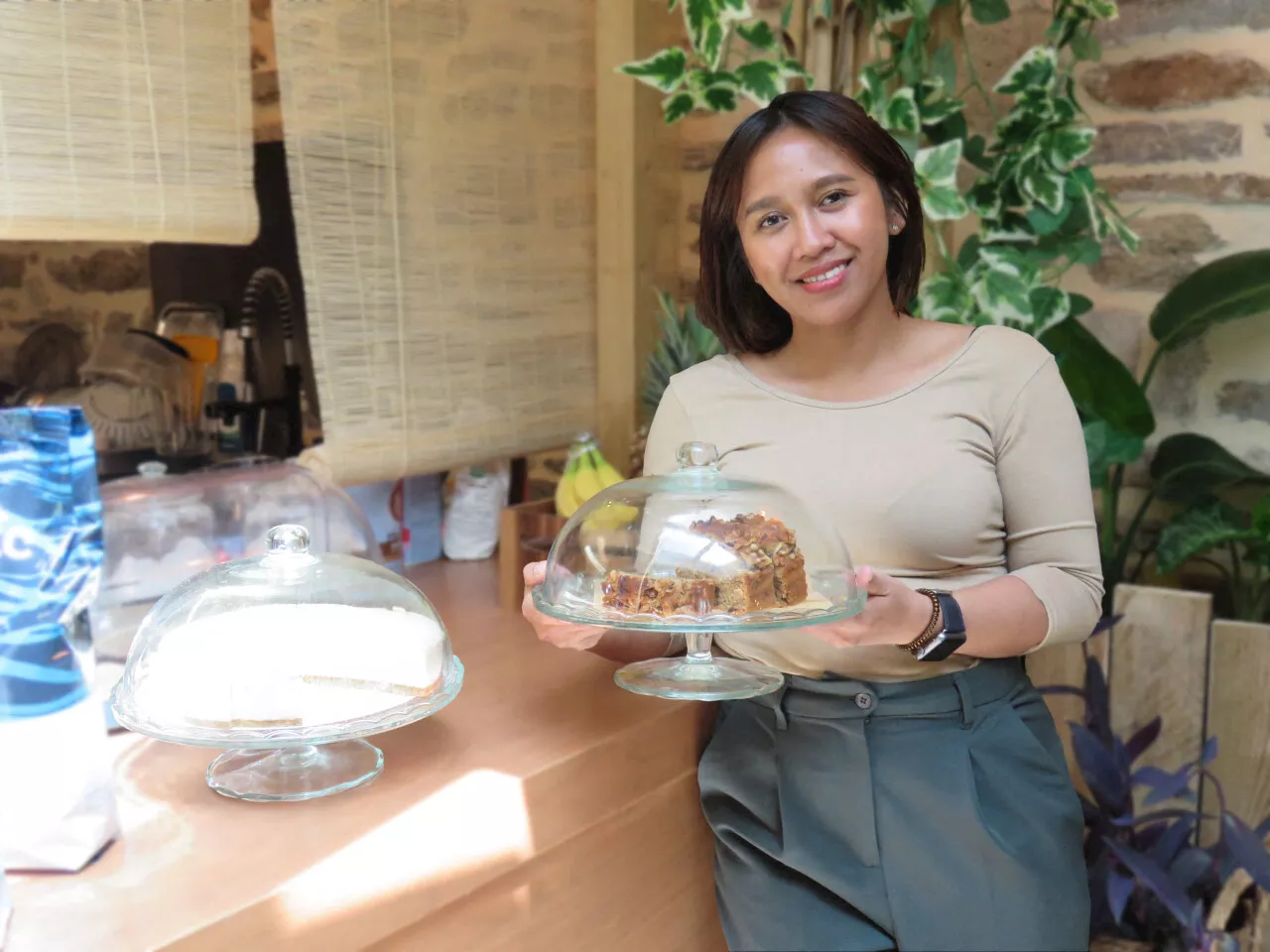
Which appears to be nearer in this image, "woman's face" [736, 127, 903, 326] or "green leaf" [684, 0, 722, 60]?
"woman's face" [736, 127, 903, 326]

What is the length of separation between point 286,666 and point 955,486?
71 cm

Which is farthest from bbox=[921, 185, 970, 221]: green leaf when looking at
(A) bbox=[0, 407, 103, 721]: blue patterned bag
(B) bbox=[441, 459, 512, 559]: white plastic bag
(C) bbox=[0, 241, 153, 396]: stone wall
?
(C) bbox=[0, 241, 153, 396]: stone wall

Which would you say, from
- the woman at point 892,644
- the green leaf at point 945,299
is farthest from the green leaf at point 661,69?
the green leaf at point 945,299

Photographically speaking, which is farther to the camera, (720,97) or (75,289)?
(75,289)

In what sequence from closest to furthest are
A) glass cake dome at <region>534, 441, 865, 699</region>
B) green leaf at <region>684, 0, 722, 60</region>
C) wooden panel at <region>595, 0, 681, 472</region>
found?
glass cake dome at <region>534, 441, 865, 699</region> → green leaf at <region>684, 0, 722, 60</region> → wooden panel at <region>595, 0, 681, 472</region>

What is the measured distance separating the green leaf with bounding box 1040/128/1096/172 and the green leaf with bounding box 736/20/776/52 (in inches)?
15.9

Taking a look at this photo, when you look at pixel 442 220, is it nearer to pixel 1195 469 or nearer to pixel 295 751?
pixel 295 751

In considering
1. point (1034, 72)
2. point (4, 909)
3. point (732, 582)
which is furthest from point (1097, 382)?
point (4, 909)

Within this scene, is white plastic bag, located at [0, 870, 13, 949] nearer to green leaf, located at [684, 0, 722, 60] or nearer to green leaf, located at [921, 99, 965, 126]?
green leaf, located at [684, 0, 722, 60]

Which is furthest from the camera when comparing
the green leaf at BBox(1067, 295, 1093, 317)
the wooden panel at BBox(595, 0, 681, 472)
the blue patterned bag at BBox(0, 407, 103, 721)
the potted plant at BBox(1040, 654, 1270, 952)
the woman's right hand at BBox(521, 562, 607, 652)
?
the wooden panel at BBox(595, 0, 681, 472)

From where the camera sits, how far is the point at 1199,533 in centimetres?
156

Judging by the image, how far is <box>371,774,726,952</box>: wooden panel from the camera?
41.2 inches

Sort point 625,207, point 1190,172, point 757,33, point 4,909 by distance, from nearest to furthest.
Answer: point 4,909, point 757,33, point 1190,172, point 625,207

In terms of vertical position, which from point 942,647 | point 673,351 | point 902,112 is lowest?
point 942,647
